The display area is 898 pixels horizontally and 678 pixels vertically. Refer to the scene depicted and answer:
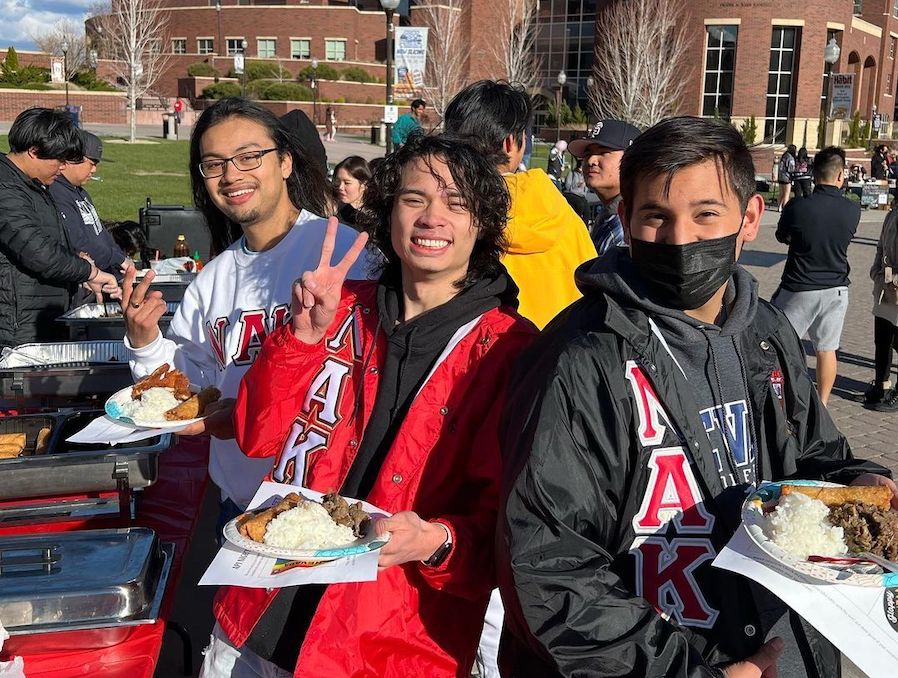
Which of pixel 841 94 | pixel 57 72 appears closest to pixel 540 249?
pixel 841 94

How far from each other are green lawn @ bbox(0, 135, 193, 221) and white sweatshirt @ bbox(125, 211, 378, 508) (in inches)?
394

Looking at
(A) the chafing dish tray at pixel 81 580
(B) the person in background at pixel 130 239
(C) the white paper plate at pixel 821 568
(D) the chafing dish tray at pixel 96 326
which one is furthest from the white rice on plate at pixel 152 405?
(B) the person in background at pixel 130 239

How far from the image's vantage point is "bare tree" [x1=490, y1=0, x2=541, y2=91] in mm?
41156

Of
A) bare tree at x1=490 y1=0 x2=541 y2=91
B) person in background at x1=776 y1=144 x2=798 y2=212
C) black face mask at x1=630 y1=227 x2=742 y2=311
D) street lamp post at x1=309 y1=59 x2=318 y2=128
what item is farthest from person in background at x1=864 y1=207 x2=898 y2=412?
street lamp post at x1=309 y1=59 x2=318 y2=128

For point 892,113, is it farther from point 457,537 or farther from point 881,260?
point 457,537

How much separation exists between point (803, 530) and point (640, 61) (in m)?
36.4

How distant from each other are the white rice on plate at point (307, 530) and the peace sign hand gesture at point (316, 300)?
1.66 ft

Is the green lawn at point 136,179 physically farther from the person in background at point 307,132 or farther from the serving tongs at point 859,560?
the serving tongs at point 859,560

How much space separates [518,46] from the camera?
44094mm

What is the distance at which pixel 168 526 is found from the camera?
3.14 m

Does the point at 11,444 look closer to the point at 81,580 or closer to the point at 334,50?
the point at 81,580

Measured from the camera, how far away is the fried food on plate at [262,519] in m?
2.01

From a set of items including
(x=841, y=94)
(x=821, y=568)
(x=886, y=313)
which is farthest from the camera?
(x=841, y=94)

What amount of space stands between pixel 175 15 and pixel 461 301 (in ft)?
253
